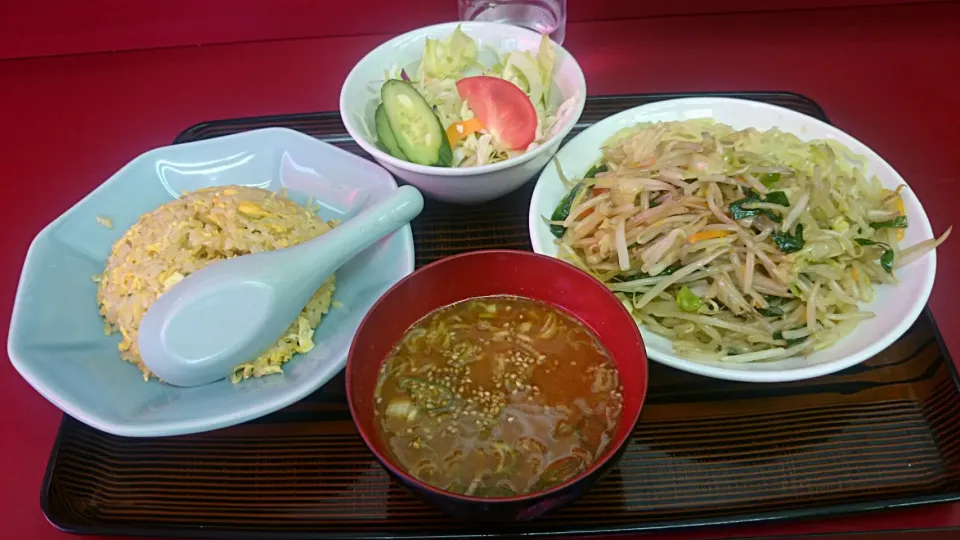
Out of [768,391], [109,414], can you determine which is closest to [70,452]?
[109,414]

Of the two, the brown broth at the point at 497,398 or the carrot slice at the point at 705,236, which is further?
the carrot slice at the point at 705,236

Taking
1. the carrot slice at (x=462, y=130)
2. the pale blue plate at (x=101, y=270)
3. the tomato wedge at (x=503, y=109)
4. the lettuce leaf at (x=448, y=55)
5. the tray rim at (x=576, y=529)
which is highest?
the lettuce leaf at (x=448, y=55)

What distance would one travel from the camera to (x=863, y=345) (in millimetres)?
1425

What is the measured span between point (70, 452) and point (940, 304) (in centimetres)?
212

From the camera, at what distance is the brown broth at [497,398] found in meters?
1.16

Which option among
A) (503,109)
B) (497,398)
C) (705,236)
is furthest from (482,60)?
(497,398)

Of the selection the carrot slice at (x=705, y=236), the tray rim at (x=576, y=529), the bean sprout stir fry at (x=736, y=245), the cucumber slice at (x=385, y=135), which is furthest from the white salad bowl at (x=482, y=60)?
the tray rim at (x=576, y=529)

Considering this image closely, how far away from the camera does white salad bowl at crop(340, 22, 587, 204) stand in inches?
64.8

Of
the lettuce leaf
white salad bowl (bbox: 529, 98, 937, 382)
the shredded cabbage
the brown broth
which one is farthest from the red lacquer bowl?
the lettuce leaf

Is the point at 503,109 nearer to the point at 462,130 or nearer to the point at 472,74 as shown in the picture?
the point at 462,130

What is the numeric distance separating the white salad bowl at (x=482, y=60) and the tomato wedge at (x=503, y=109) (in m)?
0.09

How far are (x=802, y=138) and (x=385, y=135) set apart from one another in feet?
3.84

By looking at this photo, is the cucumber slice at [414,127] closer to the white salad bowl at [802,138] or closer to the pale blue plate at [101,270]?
the pale blue plate at [101,270]

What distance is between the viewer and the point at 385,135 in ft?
5.80
